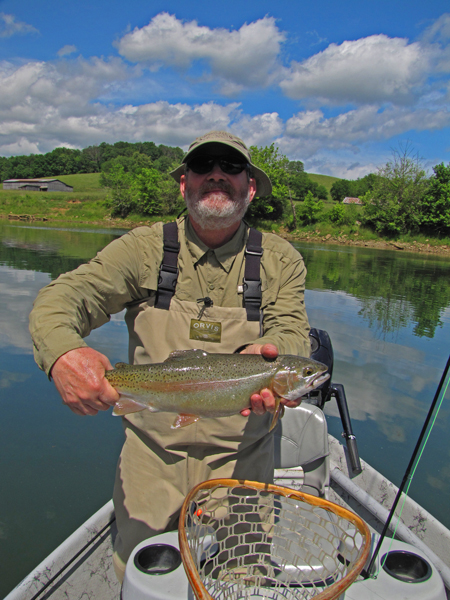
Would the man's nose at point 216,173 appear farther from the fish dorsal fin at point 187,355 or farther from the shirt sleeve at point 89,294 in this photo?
the fish dorsal fin at point 187,355

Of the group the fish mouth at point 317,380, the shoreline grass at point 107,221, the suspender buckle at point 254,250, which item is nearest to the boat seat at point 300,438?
the fish mouth at point 317,380

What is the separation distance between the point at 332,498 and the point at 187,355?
3216mm

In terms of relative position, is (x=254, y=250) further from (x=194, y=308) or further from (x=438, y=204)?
(x=438, y=204)

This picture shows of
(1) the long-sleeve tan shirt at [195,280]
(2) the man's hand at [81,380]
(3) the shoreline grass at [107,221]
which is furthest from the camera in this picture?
(3) the shoreline grass at [107,221]

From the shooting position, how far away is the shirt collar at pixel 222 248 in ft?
11.3

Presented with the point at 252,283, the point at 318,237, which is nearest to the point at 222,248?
the point at 252,283

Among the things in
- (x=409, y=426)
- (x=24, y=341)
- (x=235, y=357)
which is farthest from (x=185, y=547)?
(x=24, y=341)

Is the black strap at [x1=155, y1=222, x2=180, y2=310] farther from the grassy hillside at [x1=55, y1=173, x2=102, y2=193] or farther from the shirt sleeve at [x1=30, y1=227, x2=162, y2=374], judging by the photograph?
the grassy hillside at [x1=55, y1=173, x2=102, y2=193]

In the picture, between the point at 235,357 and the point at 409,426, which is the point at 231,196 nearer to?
the point at 235,357

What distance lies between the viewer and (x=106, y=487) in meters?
5.39

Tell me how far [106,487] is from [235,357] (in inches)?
145

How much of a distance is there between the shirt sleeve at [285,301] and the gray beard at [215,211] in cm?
43

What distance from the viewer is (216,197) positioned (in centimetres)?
343

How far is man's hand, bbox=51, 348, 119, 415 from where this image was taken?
7.91 feet
